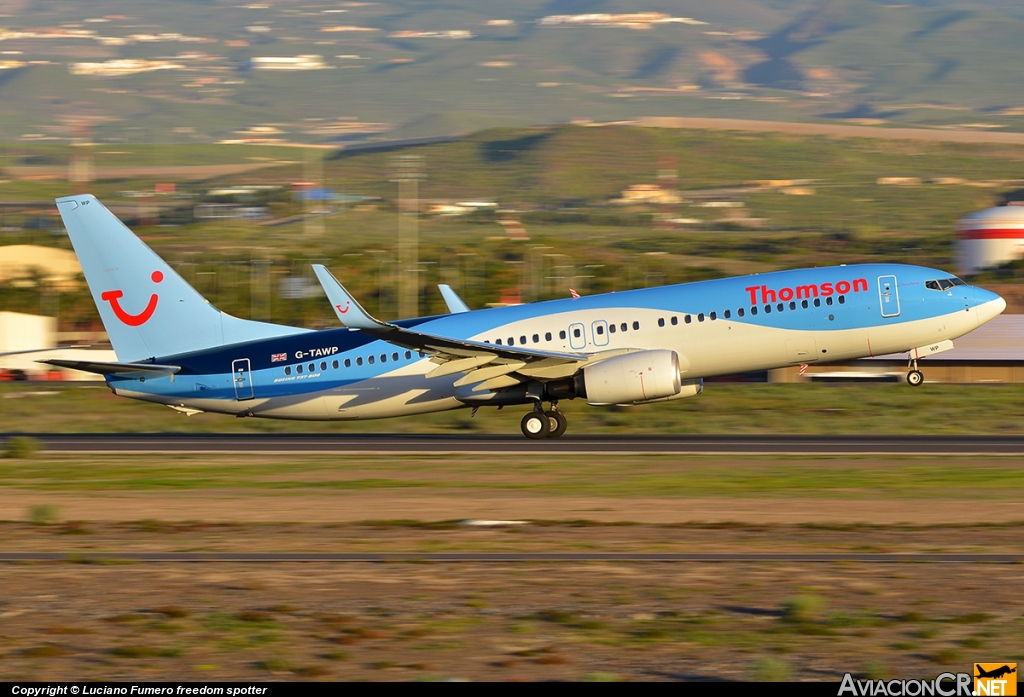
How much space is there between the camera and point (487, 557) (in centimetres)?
1927

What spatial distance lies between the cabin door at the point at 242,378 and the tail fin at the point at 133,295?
3.23ft

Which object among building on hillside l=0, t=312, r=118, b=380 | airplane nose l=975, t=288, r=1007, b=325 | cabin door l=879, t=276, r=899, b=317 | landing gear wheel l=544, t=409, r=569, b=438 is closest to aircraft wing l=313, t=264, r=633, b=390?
landing gear wheel l=544, t=409, r=569, b=438

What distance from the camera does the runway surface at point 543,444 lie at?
35.6 m

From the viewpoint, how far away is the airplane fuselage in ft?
119

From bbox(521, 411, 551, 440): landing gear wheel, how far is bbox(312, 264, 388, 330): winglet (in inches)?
286

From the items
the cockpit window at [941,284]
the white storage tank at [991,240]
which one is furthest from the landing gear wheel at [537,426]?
the white storage tank at [991,240]

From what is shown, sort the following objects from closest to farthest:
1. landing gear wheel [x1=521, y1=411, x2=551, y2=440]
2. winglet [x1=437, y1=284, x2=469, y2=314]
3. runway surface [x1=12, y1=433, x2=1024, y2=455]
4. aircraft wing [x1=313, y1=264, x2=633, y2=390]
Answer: aircraft wing [x1=313, y1=264, x2=633, y2=390], runway surface [x1=12, y1=433, x2=1024, y2=455], landing gear wheel [x1=521, y1=411, x2=551, y2=440], winglet [x1=437, y1=284, x2=469, y2=314]

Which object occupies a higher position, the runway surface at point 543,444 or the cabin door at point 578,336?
the cabin door at point 578,336

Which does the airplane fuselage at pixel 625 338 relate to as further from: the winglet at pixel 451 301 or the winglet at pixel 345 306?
the winglet at pixel 345 306

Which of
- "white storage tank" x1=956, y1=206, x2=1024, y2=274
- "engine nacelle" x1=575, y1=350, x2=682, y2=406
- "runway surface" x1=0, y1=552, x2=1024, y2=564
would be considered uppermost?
"white storage tank" x1=956, y1=206, x2=1024, y2=274

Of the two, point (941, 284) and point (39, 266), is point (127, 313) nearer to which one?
point (941, 284)

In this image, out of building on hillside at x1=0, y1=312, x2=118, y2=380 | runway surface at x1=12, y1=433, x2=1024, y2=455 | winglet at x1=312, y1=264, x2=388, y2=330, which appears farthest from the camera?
building on hillside at x1=0, y1=312, x2=118, y2=380

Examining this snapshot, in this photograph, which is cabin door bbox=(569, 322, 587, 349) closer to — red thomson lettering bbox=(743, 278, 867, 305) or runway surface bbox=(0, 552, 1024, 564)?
red thomson lettering bbox=(743, 278, 867, 305)

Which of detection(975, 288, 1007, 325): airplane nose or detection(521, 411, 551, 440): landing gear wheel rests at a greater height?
detection(975, 288, 1007, 325): airplane nose
